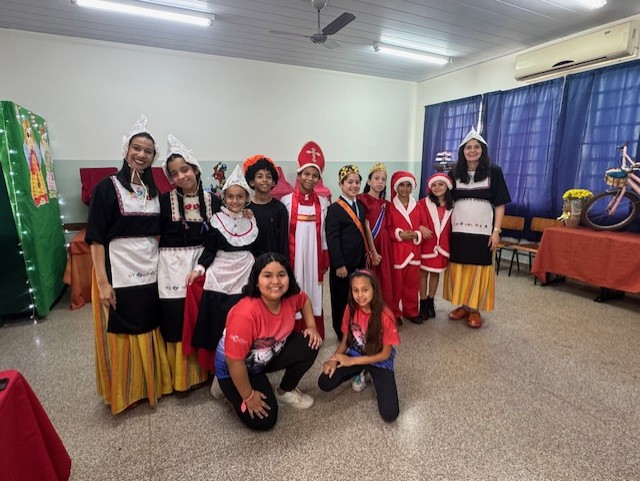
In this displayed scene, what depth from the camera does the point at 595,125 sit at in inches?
145

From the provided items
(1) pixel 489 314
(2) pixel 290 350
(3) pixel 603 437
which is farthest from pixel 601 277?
(2) pixel 290 350

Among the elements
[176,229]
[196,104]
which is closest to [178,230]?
[176,229]

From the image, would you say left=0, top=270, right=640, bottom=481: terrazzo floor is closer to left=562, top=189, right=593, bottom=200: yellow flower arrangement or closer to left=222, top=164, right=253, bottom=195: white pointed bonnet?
left=222, top=164, right=253, bottom=195: white pointed bonnet

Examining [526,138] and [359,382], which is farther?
[526,138]

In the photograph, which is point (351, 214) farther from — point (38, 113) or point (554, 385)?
point (38, 113)

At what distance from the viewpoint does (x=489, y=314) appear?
3.16m

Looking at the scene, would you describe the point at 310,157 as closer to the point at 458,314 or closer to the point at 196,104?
the point at 458,314

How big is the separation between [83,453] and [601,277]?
168 inches

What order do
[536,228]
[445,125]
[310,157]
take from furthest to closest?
1. [445,125]
2. [536,228]
3. [310,157]

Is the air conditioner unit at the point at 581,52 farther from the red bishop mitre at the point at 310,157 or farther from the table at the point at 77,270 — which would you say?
the table at the point at 77,270

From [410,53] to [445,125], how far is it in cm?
143

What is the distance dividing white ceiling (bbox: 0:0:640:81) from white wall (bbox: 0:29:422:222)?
0.20 metres

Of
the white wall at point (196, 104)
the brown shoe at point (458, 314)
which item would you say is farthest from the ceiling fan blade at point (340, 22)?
the brown shoe at point (458, 314)

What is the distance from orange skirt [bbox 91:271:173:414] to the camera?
1.73 meters
